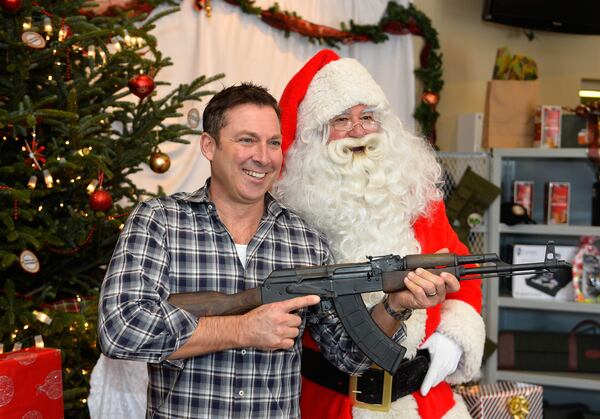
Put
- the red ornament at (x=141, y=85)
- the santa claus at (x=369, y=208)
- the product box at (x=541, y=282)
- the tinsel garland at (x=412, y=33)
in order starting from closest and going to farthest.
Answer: the santa claus at (x=369, y=208) < the red ornament at (x=141, y=85) < the product box at (x=541, y=282) < the tinsel garland at (x=412, y=33)

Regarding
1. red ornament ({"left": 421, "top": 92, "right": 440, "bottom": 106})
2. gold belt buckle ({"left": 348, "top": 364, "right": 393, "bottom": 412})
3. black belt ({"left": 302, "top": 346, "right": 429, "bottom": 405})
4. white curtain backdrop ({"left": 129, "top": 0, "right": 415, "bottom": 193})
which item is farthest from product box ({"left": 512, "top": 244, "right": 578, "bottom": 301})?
gold belt buckle ({"left": 348, "top": 364, "right": 393, "bottom": 412})

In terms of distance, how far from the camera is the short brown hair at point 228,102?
1.99m

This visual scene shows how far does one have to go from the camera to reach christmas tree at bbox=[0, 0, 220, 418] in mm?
2455

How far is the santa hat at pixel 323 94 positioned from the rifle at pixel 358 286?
2.54 feet

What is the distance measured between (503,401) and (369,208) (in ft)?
4.37

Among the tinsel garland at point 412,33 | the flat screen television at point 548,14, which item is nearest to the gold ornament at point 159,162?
the tinsel garland at point 412,33

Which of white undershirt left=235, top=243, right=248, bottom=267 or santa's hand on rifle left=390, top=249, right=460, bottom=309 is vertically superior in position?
white undershirt left=235, top=243, right=248, bottom=267

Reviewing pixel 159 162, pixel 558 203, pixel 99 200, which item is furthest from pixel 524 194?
pixel 99 200

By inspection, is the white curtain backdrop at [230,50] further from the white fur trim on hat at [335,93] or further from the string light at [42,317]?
the string light at [42,317]

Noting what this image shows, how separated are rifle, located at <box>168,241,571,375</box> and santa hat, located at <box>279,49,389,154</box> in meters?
0.77

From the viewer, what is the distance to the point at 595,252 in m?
4.37

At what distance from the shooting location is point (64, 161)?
2.48 metres

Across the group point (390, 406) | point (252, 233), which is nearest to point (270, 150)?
point (252, 233)

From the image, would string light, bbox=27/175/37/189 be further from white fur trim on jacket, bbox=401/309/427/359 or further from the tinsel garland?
the tinsel garland
